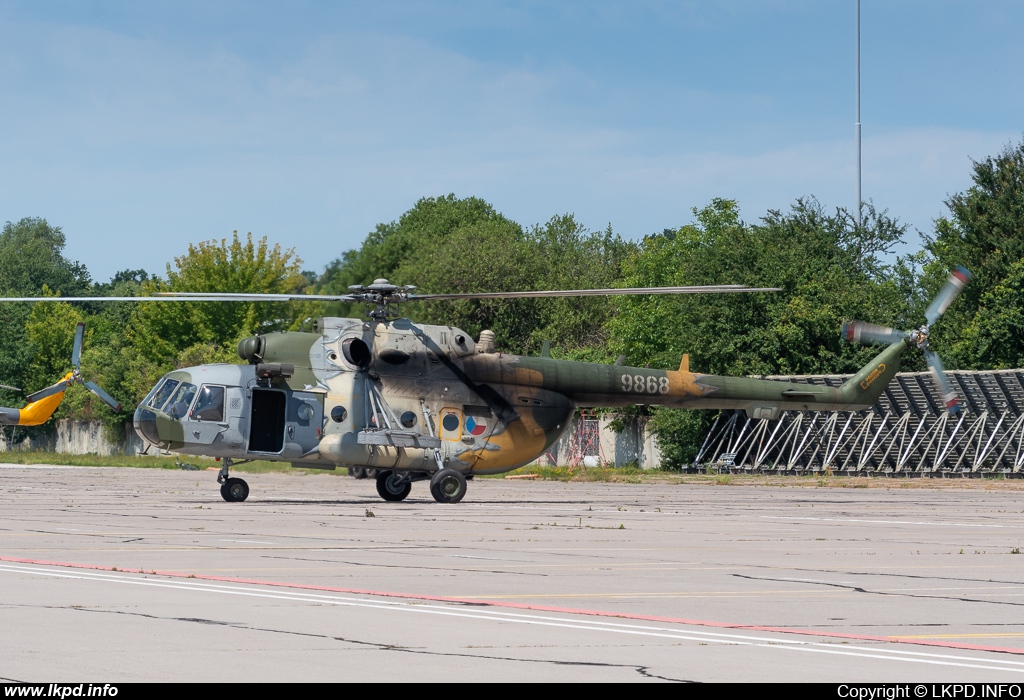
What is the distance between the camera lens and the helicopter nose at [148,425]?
28172mm

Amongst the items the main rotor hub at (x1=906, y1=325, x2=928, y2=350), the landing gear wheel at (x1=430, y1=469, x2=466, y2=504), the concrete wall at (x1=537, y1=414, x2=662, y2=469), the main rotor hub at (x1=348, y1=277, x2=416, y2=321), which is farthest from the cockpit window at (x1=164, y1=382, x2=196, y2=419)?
the concrete wall at (x1=537, y1=414, x2=662, y2=469)

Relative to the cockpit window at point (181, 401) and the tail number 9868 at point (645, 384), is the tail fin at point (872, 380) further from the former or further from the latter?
the cockpit window at point (181, 401)

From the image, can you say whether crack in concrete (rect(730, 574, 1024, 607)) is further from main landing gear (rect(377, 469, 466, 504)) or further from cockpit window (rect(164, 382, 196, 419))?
cockpit window (rect(164, 382, 196, 419))

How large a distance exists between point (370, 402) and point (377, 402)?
15 centimetres

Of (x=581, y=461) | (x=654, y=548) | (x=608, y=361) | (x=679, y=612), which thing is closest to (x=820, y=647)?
(x=679, y=612)

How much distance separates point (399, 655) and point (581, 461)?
5307cm

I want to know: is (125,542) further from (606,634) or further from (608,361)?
(608,361)

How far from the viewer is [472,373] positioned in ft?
98.0

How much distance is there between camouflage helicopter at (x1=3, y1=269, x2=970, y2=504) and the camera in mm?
28188

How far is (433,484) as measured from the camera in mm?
28781

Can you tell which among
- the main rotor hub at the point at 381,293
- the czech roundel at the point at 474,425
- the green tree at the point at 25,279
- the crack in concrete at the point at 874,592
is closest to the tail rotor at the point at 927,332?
the czech roundel at the point at 474,425

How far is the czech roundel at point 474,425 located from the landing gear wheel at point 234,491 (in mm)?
4906

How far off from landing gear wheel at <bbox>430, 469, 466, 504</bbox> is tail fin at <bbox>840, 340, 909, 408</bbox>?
11226 mm

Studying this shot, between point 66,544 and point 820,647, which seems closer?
point 820,647
